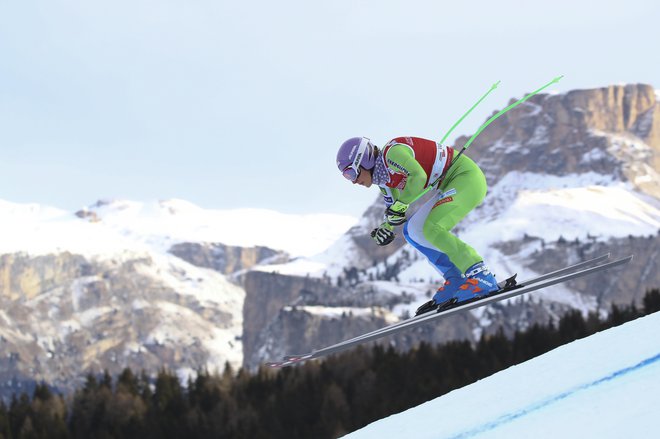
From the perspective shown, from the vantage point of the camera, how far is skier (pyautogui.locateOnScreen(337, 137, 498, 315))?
8148 millimetres

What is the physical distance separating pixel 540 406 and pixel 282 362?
350 centimetres

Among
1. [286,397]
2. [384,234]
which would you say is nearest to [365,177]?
[384,234]

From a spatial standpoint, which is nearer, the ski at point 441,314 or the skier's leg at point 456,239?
the ski at point 441,314

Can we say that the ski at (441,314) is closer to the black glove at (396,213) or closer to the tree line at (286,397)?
the black glove at (396,213)

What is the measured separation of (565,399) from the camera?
4883 mm

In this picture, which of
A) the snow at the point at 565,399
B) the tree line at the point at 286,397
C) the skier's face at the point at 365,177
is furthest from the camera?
the tree line at the point at 286,397

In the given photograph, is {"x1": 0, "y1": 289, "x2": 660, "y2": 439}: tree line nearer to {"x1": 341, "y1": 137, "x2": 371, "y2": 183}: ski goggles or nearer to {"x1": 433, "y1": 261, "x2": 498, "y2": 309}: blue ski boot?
{"x1": 433, "y1": 261, "x2": 498, "y2": 309}: blue ski boot

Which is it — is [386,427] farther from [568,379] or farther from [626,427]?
[626,427]

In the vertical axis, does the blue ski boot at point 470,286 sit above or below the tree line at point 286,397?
below

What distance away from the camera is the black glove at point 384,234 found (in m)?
8.27

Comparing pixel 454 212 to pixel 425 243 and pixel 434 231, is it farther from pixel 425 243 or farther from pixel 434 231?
pixel 425 243

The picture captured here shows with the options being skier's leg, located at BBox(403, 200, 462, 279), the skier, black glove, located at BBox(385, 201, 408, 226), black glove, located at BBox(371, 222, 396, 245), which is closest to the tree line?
skier's leg, located at BBox(403, 200, 462, 279)

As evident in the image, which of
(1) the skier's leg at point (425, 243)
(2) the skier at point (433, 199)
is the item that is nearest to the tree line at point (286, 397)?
(1) the skier's leg at point (425, 243)

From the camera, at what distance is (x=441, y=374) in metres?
42.0
